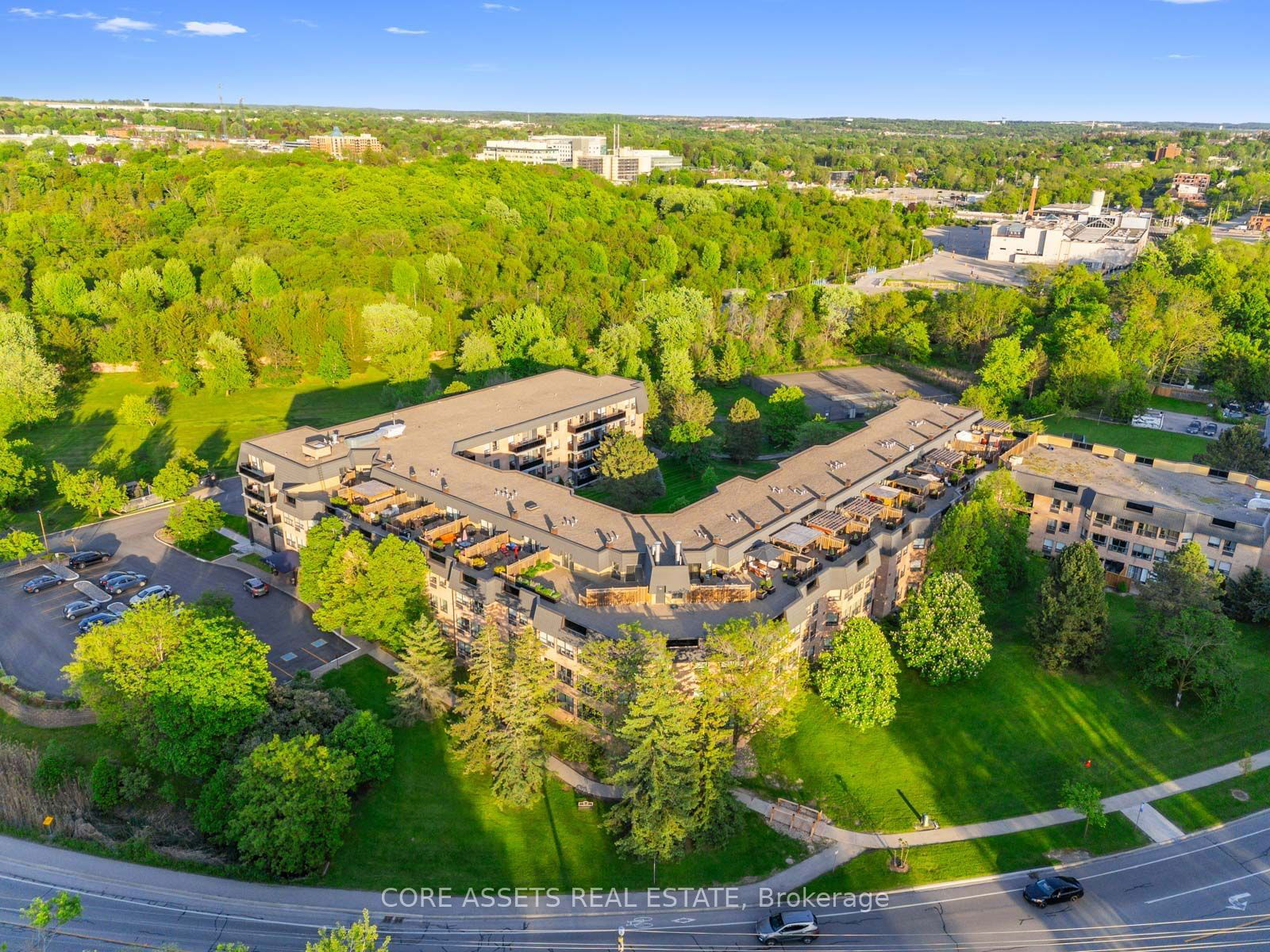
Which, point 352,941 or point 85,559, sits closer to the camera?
point 352,941

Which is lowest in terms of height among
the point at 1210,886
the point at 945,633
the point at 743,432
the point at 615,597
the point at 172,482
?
the point at 1210,886

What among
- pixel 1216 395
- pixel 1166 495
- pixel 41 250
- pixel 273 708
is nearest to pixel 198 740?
pixel 273 708

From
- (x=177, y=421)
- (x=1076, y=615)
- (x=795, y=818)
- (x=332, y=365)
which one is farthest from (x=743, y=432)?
(x=177, y=421)

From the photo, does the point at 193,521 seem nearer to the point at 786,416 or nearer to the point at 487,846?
the point at 487,846

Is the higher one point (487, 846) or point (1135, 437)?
point (1135, 437)

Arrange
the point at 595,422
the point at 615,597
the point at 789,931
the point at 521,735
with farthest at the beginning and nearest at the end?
the point at 595,422 < the point at 615,597 < the point at 521,735 < the point at 789,931

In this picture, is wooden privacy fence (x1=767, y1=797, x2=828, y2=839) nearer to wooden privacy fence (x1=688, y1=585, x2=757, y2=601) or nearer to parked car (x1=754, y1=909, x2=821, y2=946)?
parked car (x1=754, y1=909, x2=821, y2=946)

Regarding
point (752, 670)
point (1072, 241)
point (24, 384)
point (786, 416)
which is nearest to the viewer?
point (752, 670)
